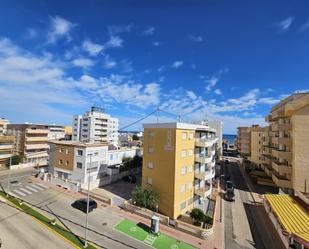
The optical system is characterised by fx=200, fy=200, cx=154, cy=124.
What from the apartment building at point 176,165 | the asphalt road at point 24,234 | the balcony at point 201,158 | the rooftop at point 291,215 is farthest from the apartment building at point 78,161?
the rooftop at point 291,215

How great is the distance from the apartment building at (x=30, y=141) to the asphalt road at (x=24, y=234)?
3891cm

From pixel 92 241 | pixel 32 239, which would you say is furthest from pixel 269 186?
pixel 32 239

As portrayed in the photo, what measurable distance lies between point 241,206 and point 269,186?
53.8 ft

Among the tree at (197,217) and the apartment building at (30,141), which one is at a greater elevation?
the apartment building at (30,141)

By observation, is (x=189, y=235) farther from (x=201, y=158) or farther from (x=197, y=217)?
(x=201, y=158)

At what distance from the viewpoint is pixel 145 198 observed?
27906 millimetres

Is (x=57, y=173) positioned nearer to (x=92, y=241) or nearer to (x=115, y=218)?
(x=115, y=218)

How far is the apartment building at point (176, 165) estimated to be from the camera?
27172 millimetres

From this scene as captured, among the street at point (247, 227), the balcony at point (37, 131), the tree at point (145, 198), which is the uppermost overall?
the balcony at point (37, 131)

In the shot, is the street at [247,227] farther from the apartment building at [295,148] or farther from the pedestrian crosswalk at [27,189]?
the pedestrian crosswalk at [27,189]

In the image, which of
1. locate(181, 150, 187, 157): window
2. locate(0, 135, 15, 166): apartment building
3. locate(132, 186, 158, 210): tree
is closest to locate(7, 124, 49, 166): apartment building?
locate(0, 135, 15, 166): apartment building

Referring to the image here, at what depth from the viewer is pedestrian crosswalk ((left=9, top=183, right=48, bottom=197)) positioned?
32981 mm

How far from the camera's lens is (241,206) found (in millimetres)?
32125

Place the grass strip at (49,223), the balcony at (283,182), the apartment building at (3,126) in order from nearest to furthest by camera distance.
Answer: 1. the grass strip at (49,223)
2. the balcony at (283,182)
3. the apartment building at (3,126)
